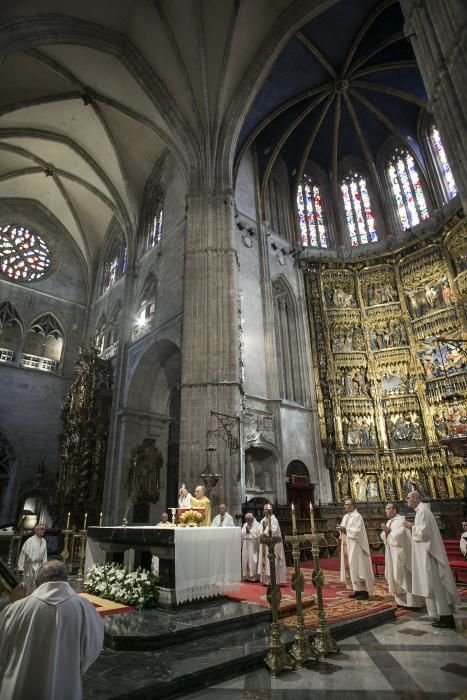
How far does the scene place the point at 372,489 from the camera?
1524 cm

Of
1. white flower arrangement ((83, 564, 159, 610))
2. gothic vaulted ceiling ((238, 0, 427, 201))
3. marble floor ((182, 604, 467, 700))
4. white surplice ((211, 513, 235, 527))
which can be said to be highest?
gothic vaulted ceiling ((238, 0, 427, 201))

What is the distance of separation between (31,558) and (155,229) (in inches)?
633

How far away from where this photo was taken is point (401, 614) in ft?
19.9

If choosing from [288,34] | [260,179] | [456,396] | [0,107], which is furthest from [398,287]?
[0,107]

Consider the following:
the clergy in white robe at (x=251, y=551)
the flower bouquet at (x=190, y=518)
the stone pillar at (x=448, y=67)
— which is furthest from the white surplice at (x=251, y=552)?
the stone pillar at (x=448, y=67)

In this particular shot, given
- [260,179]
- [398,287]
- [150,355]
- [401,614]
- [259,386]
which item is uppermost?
[260,179]

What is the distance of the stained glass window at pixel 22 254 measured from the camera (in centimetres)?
2272

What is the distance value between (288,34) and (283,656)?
1908cm

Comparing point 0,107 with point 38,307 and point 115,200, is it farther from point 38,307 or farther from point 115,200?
point 38,307

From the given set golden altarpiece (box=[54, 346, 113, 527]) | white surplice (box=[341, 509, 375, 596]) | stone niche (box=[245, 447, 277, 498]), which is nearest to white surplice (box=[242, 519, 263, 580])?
white surplice (box=[341, 509, 375, 596])

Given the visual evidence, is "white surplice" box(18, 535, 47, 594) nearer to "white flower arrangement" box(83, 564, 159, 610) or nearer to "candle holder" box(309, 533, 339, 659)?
"white flower arrangement" box(83, 564, 159, 610)

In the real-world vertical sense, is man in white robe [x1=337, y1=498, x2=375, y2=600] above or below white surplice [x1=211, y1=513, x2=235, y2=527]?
below

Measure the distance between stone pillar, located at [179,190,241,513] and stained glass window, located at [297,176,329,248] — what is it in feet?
21.3

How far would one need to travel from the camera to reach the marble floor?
3266mm
